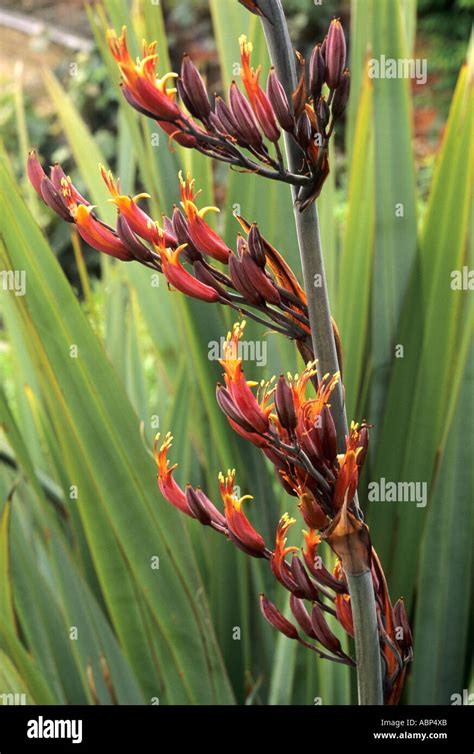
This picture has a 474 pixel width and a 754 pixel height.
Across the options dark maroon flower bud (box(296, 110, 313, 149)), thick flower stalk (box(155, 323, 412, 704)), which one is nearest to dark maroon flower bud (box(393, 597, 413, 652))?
thick flower stalk (box(155, 323, 412, 704))

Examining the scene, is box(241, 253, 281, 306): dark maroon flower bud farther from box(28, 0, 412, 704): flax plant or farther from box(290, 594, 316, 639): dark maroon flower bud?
box(290, 594, 316, 639): dark maroon flower bud

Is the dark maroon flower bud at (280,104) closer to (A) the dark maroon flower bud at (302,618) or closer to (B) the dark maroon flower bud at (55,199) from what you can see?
(B) the dark maroon flower bud at (55,199)

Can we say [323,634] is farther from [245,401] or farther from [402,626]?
[245,401]

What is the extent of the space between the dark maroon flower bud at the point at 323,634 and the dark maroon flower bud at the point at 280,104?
0.76 ft

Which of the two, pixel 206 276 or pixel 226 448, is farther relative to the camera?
pixel 226 448

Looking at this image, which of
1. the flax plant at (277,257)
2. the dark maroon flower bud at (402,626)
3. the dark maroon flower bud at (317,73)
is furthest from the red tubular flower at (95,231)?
the dark maroon flower bud at (402,626)

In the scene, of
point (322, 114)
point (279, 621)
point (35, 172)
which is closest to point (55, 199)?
point (35, 172)

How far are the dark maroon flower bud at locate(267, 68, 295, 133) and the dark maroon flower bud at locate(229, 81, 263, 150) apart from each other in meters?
0.01

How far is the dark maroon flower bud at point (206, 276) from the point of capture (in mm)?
367

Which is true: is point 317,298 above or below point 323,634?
above

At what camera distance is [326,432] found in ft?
1.12

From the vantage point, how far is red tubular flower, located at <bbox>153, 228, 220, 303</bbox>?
0.36 m

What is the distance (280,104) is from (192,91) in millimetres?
39
